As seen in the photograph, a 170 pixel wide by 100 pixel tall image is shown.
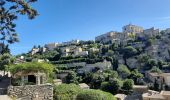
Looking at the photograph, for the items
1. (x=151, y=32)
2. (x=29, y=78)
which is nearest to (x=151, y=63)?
(x=151, y=32)

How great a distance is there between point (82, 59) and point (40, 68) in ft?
291

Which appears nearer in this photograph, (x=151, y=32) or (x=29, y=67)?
(x=29, y=67)

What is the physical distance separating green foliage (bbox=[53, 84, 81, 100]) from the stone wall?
1949 millimetres

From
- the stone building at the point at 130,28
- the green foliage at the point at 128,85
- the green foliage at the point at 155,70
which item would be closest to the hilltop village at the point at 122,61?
the green foliage at the point at 155,70

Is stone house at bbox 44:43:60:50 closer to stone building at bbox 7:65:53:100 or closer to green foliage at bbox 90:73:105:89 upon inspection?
green foliage at bbox 90:73:105:89

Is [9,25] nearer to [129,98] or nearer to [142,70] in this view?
[129,98]

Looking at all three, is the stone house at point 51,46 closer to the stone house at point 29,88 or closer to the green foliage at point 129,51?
the green foliage at point 129,51

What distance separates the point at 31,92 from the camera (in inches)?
750

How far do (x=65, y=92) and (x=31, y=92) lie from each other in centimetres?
351

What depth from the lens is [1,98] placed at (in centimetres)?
1712

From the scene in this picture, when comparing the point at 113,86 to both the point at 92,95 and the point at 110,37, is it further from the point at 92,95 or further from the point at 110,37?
the point at 110,37

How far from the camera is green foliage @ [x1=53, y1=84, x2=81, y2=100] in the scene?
21514 millimetres

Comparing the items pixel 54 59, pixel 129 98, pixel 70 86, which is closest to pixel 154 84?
pixel 129 98


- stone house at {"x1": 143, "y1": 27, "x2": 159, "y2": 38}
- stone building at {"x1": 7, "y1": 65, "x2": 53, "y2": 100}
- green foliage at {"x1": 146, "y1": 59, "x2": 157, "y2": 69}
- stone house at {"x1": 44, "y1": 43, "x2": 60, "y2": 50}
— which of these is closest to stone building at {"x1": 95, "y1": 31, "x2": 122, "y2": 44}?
stone house at {"x1": 143, "y1": 27, "x2": 159, "y2": 38}
